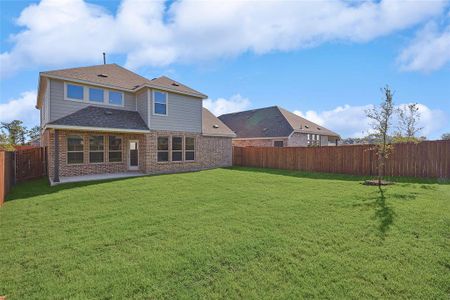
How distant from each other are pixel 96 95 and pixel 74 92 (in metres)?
1.15

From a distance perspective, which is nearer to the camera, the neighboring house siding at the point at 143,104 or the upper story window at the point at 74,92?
the upper story window at the point at 74,92

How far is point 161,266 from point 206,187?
617cm

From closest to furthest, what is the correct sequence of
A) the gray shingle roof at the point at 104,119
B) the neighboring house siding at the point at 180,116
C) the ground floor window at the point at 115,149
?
1. the gray shingle roof at the point at 104,119
2. the ground floor window at the point at 115,149
3. the neighboring house siding at the point at 180,116

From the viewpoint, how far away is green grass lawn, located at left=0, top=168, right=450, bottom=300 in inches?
129

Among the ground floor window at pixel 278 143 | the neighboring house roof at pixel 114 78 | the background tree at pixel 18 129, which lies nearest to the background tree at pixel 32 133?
the background tree at pixel 18 129

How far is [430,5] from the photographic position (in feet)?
29.0

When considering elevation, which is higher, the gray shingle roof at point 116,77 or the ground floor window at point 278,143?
the gray shingle roof at point 116,77

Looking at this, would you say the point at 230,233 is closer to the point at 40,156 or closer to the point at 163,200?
the point at 163,200

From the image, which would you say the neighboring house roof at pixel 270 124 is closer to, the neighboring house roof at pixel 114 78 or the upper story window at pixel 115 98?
the neighboring house roof at pixel 114 78

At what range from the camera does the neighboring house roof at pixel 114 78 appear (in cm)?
1323

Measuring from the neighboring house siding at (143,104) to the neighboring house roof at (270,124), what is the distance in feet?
43.6

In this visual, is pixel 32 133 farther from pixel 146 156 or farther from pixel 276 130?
pixel 276 130

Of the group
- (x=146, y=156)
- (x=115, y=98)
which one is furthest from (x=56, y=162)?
(x=115, y=98)

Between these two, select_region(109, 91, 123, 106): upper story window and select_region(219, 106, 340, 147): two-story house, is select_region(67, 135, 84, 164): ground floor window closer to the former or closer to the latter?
select_region(109, 91, 123, 106): upper story window
